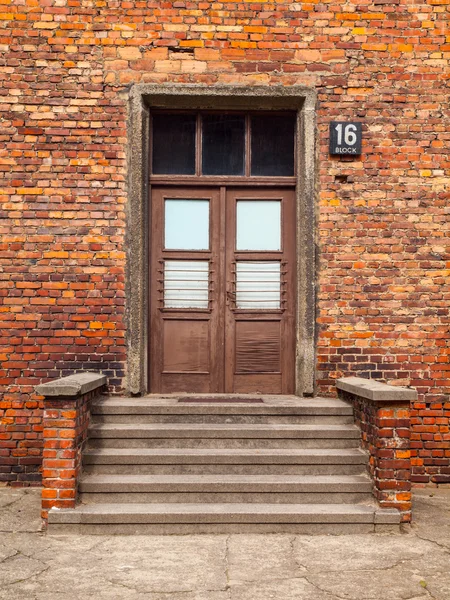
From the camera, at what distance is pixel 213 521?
4629 mm

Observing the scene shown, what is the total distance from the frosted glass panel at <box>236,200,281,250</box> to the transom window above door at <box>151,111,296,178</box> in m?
0.32

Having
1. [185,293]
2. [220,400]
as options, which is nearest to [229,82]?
[185,293]

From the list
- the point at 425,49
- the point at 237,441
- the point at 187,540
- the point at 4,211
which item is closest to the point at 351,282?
the point at 237,441

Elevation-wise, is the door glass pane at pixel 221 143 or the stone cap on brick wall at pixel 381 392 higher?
the door glass pane at pixel 221 143

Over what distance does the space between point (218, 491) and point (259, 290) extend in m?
2.36

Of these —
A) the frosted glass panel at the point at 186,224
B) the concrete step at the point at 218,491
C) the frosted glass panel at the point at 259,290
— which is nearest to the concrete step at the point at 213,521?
the concrete step at the point at 218,491

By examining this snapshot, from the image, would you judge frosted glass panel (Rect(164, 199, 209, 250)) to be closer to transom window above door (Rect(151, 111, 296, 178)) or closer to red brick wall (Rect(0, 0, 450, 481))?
transom window above door (Rect(151, 111, 296, 178))

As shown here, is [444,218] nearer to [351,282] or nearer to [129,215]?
[351,282]

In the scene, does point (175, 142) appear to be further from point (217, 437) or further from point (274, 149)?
point (217, 437)

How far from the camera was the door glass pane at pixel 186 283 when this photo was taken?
6531mm

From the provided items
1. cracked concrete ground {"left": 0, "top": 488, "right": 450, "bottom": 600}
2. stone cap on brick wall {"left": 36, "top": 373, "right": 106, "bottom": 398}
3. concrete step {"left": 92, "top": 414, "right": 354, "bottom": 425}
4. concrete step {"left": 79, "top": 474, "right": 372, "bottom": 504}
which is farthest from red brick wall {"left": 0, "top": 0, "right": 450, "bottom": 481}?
cracked concrete ground {"left": 0, "top": 488, "right": 450, "bottom": 600}

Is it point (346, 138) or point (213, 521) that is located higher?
point (346, 138)

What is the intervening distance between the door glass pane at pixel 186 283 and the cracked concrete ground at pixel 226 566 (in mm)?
2616

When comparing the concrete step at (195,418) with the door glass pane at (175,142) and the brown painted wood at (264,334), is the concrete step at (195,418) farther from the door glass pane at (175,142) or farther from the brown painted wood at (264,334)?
the door glass pane at (175,142)
